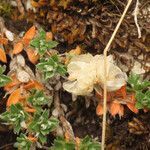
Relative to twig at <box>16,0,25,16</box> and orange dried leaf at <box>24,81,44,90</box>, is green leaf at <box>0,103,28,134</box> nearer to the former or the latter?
orange dried leaf at <box>24,81,44,90</box>

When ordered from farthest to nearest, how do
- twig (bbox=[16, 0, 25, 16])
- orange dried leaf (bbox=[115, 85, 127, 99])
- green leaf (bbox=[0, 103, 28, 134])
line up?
twig (bbox=[16, 0, 25, 16]) → orange dried leaf (bbox=[115, 85, 127, 99]) → green leaf (bbox=[0, 103, 28, 134])

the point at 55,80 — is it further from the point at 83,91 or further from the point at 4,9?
the point at 4,9

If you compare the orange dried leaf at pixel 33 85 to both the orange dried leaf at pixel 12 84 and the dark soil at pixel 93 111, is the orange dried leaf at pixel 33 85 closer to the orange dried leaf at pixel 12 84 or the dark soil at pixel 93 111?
the orange dried leaf at pixel 12 84

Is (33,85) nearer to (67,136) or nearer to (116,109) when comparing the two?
(67,136)

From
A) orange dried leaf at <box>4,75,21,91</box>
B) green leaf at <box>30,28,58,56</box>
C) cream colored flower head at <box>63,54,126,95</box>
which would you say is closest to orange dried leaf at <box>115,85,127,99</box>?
cream colored flower head at <box>63,54,126,95</box>

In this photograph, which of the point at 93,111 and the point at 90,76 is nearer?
the point at 90,76

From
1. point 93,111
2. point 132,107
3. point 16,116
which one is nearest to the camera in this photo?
point 16,116

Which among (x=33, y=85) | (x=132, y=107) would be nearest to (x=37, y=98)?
(x=33, y=85)
